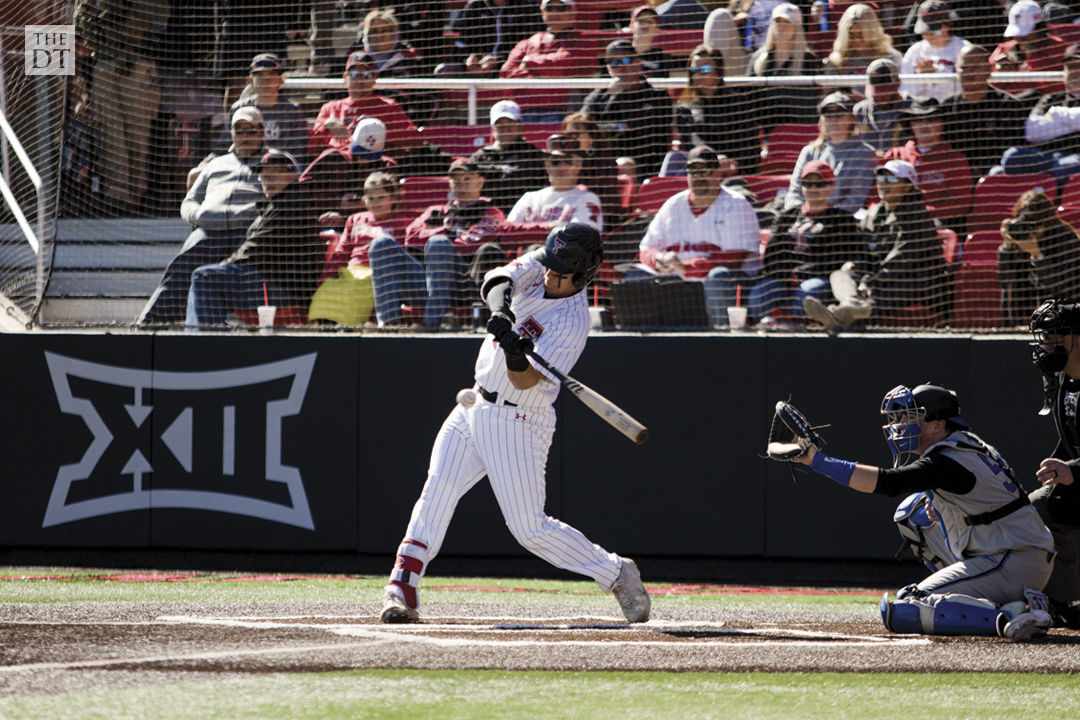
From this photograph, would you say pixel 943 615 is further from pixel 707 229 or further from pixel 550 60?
pixel 550 60

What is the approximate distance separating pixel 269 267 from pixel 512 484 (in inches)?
163

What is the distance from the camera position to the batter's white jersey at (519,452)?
5.84m

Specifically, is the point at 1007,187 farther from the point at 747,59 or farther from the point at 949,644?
the point at 949,644

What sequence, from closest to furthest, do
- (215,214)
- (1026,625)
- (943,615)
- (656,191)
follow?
(1026,625), (943,615), (656,191), (215,214)

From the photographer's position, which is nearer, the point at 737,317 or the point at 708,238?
the point at 737,317

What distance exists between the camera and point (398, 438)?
883 centimetres

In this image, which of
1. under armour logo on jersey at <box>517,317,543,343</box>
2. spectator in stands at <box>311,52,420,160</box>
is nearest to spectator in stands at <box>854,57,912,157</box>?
spectator in stands at <box>311,52,420,160</box>

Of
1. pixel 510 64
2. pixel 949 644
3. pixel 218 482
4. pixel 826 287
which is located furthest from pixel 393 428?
pixel 949 644

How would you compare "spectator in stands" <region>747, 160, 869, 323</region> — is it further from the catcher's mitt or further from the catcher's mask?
the catcher's mitt

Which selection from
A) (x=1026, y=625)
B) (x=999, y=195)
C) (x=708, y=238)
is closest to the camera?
(x=1026, y=625)

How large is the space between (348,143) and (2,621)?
5.25m

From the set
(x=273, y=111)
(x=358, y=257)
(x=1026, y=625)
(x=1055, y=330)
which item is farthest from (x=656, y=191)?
(x=1026, y=625)

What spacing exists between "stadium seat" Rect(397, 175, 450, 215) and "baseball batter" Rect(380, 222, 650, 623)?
3.91 meters

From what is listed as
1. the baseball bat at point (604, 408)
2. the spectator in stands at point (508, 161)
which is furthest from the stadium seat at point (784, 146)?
the baseball bat at point (604, 408)
